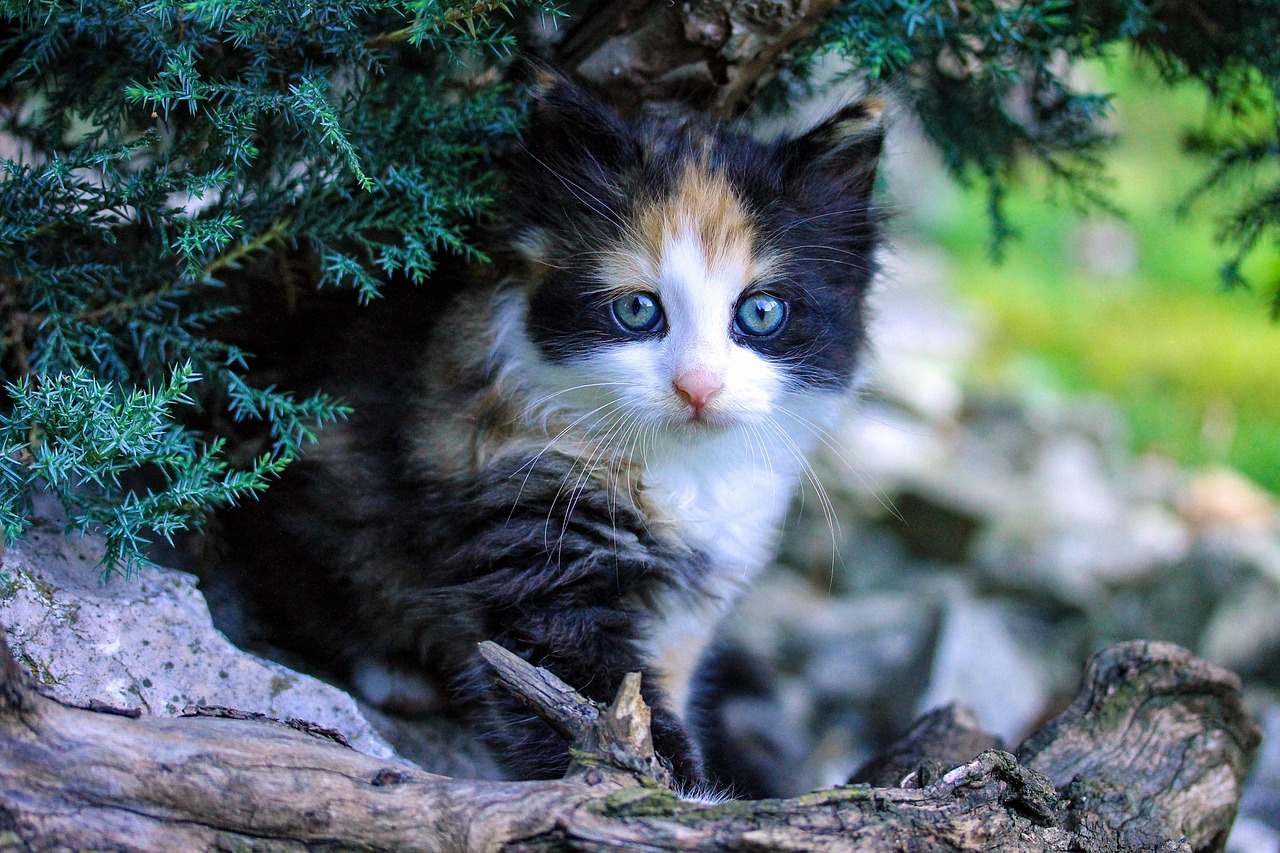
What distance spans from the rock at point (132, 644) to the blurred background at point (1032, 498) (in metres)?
1.13

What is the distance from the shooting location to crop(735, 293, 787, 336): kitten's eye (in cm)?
187

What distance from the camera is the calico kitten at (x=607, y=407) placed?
1.84 meters

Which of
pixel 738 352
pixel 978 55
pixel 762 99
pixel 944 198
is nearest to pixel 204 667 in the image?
pixel 738 352

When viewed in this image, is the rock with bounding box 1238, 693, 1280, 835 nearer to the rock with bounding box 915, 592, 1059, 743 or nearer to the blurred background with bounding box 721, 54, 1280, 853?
the blurred background with bounding box 721, 54, 1280, 853

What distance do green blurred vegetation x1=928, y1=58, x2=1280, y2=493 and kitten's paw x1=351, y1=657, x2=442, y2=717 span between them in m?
3.16

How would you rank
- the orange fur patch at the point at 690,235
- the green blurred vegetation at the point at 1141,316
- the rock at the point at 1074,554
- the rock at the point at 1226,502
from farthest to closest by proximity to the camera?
1. the green blurred vegetation at the point at 1141,316
2. the rock at the point at 1226,502
3. the rock at the point at 1074,554
4. the orange fur patch at the point at 690,235

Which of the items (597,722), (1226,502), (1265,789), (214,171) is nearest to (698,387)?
(597,722)

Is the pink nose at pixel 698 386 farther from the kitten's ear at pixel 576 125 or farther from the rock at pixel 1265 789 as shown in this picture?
the rock at pixel 1265 789

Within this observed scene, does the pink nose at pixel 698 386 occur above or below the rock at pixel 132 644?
above

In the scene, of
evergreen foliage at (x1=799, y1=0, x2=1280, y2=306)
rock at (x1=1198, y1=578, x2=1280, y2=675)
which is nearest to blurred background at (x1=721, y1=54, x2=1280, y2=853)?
rock at (x1=1198, y1=578, x2=1280, y2=675)

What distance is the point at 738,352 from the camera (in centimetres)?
184

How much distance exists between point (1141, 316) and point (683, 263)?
4.84 metres

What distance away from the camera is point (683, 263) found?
5.95 feet

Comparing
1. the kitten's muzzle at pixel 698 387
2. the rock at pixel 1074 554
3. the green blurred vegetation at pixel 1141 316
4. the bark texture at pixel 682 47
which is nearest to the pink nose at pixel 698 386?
the kitten's muzzle at pixel 698 387
